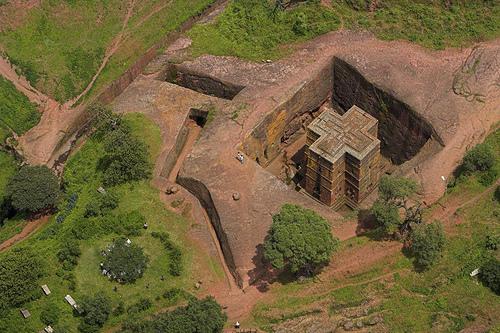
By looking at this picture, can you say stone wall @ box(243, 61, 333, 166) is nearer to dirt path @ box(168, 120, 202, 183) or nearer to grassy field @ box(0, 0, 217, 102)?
dirt path @ box(168, 120, 202, 183)

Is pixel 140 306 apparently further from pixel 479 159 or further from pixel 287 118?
pixel 479 159

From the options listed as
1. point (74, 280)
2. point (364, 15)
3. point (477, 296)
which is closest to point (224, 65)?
point (364, 15)

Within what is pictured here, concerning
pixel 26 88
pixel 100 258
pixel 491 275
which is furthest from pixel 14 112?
pixel 491 275

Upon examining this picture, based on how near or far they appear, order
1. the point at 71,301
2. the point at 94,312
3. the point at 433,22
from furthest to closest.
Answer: the point at 433,22, the point at 71,301, the point at 94,312

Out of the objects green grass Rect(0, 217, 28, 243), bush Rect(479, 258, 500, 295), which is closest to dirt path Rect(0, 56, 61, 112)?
green grass Rect(0, 217, 28, 243)

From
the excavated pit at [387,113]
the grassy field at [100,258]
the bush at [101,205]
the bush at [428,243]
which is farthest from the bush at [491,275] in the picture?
the bush at [101,205]

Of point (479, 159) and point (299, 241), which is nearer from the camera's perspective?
point (299, 241)

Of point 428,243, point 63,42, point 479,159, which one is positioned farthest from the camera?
point 63,42
